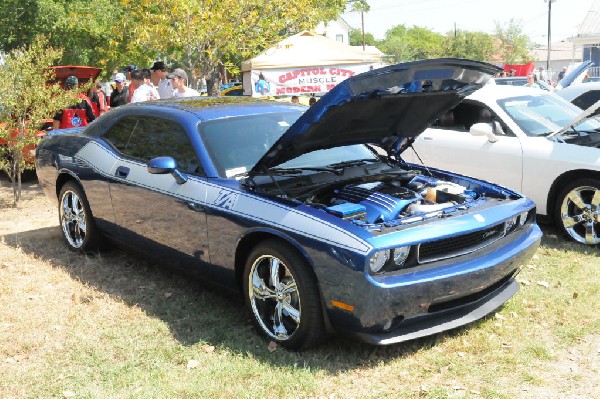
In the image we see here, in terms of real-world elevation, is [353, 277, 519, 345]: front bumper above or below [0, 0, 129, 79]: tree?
below

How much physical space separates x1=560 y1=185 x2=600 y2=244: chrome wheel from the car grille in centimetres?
245

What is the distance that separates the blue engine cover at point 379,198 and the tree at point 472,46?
180 ft

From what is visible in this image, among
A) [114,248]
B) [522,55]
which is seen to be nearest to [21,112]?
[114,248]

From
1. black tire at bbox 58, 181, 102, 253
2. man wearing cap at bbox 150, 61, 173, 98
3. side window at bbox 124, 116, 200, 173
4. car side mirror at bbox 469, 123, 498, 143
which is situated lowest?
black tire at bbox 58, 181, 102, 253

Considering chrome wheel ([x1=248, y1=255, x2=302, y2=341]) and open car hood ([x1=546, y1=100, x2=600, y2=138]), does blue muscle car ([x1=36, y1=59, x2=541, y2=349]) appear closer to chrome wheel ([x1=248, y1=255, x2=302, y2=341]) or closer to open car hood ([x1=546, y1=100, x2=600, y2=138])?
chrome wheel ([x1=248, y1=255, x2=302, y2=341])

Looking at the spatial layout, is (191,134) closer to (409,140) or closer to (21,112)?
(409,140)

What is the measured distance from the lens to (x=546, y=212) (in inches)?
266

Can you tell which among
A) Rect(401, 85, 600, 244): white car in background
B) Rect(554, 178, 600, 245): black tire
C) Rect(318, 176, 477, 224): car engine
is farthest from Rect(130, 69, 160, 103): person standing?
Rect(554, 178, 600, 245): black tire

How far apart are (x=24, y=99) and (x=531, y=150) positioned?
6208 mm

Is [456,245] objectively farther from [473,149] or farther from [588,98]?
[588,98]

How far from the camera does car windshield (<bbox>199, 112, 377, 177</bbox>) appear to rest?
484cm

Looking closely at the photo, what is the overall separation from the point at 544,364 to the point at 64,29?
16.5 metres

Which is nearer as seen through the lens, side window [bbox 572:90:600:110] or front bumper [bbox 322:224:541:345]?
front bumper [bbox 322:224:541:345]

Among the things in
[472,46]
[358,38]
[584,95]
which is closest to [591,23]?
[472,46]
